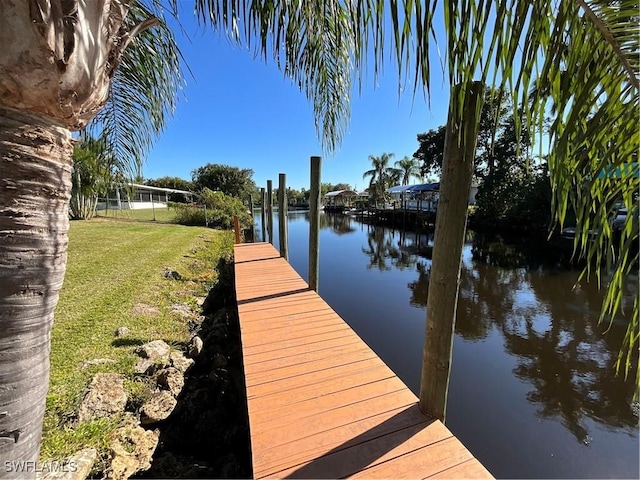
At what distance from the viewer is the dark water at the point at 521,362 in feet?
12.3

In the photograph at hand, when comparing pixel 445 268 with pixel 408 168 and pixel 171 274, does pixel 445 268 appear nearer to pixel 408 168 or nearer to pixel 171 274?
pixel 171 274

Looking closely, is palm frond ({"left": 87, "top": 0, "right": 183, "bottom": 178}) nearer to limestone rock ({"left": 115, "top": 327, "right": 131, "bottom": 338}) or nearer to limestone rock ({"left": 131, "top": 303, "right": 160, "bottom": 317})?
limestone rock ({"left": 115, "top": 327, "right": 131, "bottom": 338})

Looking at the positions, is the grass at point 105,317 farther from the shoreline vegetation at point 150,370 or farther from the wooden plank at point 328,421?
the wooden plank at point 328,421

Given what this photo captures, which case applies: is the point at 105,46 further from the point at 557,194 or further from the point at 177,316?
the point at 177,316

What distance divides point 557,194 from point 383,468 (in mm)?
1795

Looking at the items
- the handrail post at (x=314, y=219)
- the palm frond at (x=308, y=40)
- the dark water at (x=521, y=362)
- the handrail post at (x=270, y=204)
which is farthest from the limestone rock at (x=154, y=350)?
the handrail post at (x=270, y=204)

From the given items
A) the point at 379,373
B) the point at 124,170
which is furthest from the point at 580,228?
the point at 124,170

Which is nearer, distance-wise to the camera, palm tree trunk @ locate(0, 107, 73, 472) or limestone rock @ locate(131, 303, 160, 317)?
palm tree trunk @ locate(0, 107, 73, 472)

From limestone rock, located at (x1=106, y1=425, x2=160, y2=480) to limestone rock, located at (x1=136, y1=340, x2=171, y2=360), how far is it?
1.10 meters

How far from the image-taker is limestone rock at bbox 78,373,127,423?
256cm

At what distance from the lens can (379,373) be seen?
2.85 meters

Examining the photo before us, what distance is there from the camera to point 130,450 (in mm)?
2447

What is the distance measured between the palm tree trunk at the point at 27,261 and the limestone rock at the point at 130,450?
Answer: 1.71 metres

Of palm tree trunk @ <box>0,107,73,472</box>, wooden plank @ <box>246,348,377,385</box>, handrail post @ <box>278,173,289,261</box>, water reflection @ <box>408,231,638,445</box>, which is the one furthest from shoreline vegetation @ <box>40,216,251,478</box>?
water reflection @ <box>408,231,638,445</box>
